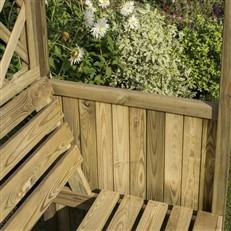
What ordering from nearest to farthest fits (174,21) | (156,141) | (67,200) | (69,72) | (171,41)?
1. (156,141)
2. (67,200)
3. (69,72)
4. (171,41)
5. (174,21)

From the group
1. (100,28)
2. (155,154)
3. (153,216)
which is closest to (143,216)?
(153,216)

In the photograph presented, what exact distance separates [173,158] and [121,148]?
0.96 ft

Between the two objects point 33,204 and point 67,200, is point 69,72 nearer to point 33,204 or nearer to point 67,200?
point 67,200

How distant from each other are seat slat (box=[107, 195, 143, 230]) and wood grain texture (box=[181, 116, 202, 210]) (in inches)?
10.0

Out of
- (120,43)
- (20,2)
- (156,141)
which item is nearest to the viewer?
(20,2)

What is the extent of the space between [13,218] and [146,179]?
2.62ft

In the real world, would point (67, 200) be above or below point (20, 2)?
below

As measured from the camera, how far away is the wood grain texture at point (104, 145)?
2840 mm

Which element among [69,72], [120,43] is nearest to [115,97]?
[69,72]

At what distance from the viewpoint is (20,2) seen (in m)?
2.62

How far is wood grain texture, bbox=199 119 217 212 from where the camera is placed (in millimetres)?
2656

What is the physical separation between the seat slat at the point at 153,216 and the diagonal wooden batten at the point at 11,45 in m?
0.99

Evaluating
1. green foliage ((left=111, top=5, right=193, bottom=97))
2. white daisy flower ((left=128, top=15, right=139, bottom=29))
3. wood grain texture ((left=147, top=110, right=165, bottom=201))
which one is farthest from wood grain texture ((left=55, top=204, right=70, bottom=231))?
white daisy flower ((left=128, top=15, right=139, bottom=29))

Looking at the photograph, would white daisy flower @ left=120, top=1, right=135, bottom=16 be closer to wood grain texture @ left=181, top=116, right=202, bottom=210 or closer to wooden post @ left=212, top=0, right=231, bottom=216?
wood grain texture @ left=181, top=116, right=202, bottom=210
